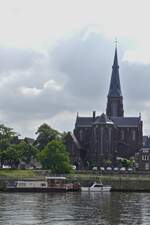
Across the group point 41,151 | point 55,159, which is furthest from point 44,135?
point 55,159

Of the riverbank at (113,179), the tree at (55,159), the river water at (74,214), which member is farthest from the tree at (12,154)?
the river water at (74,214)

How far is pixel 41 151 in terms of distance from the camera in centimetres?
17000

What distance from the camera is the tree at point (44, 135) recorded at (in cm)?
18700

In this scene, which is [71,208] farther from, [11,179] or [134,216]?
[11,179]

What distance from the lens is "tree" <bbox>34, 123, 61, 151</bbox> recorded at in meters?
187

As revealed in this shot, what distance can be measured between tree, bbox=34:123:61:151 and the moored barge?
52.3 metres

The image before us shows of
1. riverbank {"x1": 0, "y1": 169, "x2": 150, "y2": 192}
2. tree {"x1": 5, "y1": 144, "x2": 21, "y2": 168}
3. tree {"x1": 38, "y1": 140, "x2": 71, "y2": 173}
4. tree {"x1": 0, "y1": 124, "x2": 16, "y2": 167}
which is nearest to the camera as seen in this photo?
riverbank {"x1": 0, "y1": 169, "x2": 150, "y2": 192}

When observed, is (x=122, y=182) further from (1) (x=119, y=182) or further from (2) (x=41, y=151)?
(2) (x=41, y=151)

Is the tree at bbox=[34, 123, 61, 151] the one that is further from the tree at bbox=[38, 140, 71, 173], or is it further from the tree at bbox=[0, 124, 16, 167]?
the tree at bbox=[38, 140, 71, 173]

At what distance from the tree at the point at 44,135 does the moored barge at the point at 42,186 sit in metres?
52.3

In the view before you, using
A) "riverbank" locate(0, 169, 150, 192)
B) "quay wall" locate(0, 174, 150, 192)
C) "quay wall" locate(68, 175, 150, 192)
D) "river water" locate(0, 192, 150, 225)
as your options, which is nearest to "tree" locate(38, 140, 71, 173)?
"riverbank" locate(0, 169, 150, 192)

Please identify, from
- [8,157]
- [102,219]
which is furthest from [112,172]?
[102,219]

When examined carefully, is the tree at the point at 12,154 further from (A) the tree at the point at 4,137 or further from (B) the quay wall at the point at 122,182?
(B) the quay wall at the point at 122,182

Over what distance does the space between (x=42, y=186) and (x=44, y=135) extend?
57408 mm
